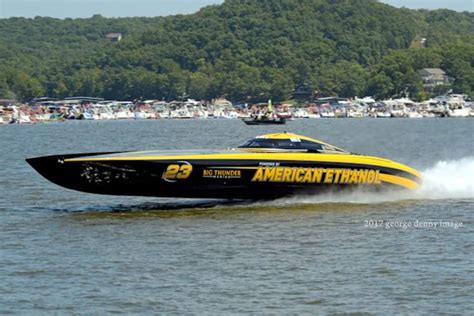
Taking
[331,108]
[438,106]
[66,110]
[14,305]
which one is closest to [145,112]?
[66,110]

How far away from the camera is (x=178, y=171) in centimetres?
2362

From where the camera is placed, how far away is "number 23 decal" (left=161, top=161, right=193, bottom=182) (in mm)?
23578

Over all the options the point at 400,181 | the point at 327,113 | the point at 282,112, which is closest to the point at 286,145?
the point at 400,181

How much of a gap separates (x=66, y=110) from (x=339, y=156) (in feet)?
490

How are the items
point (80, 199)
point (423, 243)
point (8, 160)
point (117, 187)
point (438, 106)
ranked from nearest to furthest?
point (423, 243) → point (117, 187) → point (80, 199) → point (8, 160) → point (438, 106)

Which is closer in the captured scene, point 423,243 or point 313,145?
point 423,243

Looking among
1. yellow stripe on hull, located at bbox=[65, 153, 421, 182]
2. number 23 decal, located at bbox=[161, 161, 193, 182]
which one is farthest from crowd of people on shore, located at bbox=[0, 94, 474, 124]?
number 23 decal, located at bbox=[161, 161, 193, 182]

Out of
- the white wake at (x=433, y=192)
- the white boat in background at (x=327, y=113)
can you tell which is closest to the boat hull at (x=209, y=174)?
the white wake at (x=433, y=192)

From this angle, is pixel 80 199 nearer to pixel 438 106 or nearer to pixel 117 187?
pixel 117 187

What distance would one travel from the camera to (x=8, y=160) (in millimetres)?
47188

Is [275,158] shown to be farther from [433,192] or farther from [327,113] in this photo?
[327,113]

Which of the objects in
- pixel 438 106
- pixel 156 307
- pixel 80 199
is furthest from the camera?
pixel 438 106

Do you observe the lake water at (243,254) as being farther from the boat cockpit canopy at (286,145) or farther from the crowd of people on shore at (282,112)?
the crowd of people on shore at (282,112)

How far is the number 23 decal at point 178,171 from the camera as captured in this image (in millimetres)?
23578
